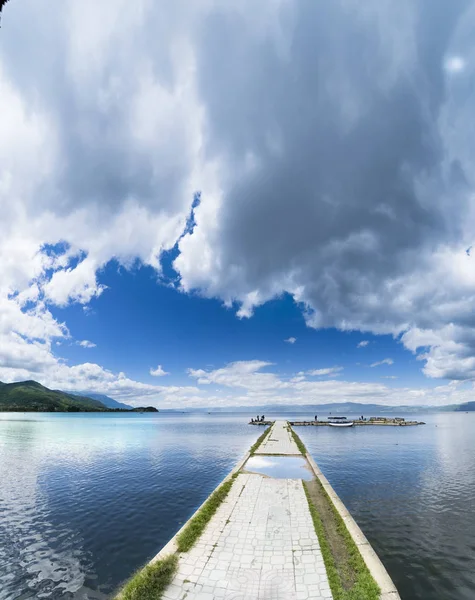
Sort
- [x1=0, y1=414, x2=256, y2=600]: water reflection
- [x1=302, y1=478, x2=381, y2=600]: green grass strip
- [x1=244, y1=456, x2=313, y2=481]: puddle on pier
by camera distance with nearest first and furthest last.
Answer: [x1=302, y1=478, x2=381, y2=600]: green grass strip < [x1=0, y1=414, x2=256, y2=600]: water reflection < [x1=244, y1=456, x2=313, y2=481]: puddle on pier

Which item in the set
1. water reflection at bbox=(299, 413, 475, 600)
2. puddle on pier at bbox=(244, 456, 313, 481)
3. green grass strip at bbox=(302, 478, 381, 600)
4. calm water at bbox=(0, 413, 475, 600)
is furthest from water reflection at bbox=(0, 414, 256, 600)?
water reflection at bbox=(299, 413, 475, 600)

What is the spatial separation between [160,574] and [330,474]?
88.3ft

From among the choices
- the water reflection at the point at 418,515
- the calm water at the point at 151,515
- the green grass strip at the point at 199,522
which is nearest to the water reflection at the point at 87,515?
the calm water at the point at 151,515

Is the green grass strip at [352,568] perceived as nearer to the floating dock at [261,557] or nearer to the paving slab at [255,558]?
the floating dock at [261,557]

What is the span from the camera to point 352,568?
1205cm

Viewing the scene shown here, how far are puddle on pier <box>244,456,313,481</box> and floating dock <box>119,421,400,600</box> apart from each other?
307 inches

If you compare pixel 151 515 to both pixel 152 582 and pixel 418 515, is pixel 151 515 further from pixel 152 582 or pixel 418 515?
pixel 418 515

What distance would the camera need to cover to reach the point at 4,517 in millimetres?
21016

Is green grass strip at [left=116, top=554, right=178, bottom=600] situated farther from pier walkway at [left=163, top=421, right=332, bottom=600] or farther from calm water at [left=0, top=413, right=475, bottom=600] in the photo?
calm water at [left=0, top=413, right=475, bottom=600]

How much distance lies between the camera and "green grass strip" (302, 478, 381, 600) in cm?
1010

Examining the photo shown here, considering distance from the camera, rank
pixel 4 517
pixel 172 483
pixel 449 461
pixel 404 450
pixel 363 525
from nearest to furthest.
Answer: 1. pixel 363 525
2. pixel 4 517
3. pixel 172 483
4. pixel 449 461
5. pixel 404 450

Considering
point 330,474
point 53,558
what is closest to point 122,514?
point 53,558

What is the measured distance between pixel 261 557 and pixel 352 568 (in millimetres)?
3294

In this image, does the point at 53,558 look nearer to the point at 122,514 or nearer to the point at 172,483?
the point at 122,514
